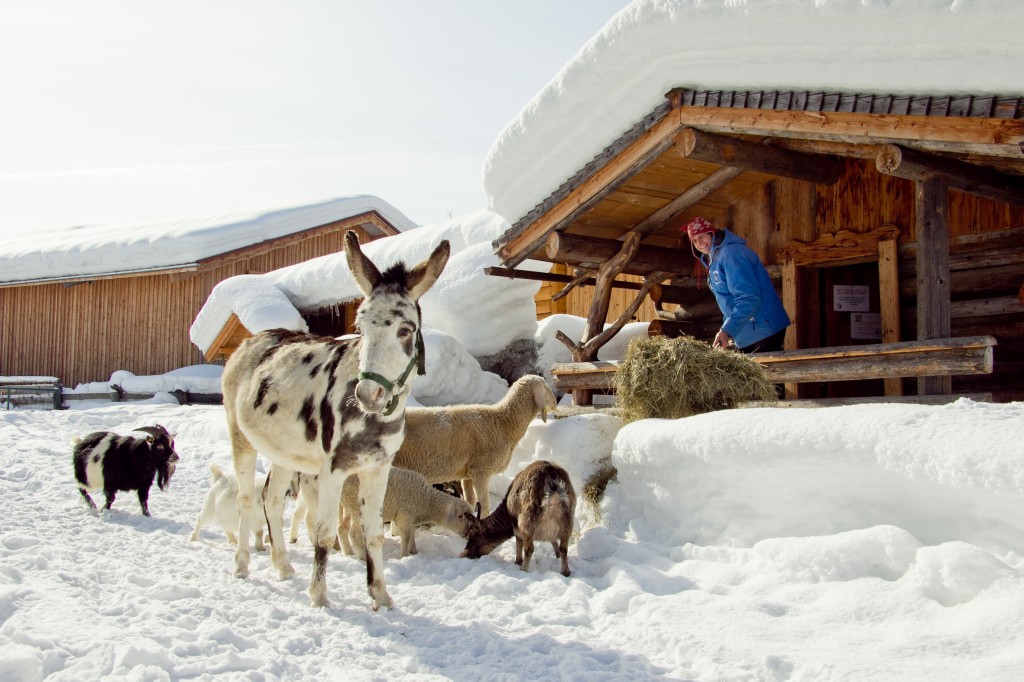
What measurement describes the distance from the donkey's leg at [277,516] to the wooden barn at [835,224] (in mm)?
4044

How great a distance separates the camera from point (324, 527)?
4.72 metres

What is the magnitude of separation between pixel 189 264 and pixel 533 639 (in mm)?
21590

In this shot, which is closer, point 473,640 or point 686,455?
point 473,640

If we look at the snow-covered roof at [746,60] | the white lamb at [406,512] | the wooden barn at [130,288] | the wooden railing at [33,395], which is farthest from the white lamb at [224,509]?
the wooden barn at [130,288]

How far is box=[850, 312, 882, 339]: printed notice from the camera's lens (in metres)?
9.66

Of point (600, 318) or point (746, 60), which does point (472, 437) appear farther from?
point (746, 60)

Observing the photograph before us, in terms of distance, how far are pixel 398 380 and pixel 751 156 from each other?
467 centimetres

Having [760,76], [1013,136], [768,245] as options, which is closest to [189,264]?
[768,245]

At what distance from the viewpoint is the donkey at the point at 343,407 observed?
14.6 feet

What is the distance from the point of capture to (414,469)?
7121 mm

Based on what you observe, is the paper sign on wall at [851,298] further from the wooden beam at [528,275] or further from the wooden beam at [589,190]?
the wooden beam at [589,190]

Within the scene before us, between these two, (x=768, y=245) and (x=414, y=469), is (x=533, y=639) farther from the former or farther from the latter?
(x=768, y=245)

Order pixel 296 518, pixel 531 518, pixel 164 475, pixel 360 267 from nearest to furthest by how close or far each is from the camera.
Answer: pixel 360 267, pixel 531 518, pixel 296 518, pixel 164 475

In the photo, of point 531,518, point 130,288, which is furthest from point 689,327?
point 130,288
